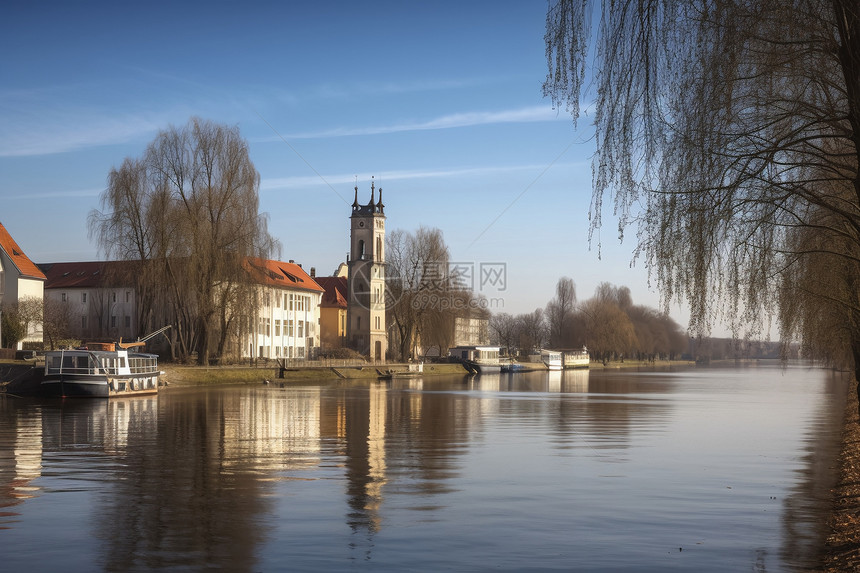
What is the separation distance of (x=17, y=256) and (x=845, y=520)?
7613cm

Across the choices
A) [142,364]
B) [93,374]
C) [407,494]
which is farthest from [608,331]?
[407,494]

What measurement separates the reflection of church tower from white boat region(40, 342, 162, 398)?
197 ft

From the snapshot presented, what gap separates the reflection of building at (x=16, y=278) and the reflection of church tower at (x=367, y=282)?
42.9 meters

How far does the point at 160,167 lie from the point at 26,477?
151 feet

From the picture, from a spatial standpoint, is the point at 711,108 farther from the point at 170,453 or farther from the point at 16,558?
the point at 170,453

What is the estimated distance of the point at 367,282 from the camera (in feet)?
379

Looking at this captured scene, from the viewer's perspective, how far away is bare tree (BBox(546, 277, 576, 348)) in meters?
157

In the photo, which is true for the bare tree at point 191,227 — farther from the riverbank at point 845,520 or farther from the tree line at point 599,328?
the tree line at point 599,328

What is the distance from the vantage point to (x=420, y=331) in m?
103

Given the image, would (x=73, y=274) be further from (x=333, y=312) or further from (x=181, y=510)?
(x=181, y=510)

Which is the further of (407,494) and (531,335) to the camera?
(531,335)

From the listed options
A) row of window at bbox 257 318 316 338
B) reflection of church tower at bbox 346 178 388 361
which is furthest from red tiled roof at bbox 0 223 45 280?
reflection of church tower at bbox 346 178 388 361

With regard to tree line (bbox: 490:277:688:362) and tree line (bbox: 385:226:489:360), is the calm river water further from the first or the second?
tree line (bbox: 490:277:688:362)

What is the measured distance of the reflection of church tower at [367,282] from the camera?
114m
